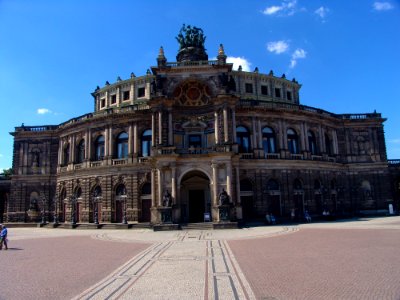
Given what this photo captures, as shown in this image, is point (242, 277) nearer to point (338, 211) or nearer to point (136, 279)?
point (136, 279)

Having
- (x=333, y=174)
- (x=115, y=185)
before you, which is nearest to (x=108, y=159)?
(x=115, y=185)

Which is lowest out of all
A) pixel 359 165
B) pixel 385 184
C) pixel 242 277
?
pixel 242 277

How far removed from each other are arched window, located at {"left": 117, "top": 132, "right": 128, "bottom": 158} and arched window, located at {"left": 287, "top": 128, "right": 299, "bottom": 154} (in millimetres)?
23424

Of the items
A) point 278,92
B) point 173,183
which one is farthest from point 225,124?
point 278,92

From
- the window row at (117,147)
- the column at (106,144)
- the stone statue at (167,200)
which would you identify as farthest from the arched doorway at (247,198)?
the column at (106,144)

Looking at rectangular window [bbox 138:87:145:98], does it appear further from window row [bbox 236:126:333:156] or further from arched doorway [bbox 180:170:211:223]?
arched doorway [bbox 180:170:211:223]

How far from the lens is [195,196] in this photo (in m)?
40.7

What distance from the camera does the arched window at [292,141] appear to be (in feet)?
150

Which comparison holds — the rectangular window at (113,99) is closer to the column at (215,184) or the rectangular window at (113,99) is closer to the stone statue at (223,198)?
the column at (215,184)

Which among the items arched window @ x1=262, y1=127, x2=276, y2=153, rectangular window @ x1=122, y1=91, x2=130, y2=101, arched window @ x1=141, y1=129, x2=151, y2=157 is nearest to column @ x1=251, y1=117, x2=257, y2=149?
arched window @ x1=262, y1=127, x2=276, y2=153

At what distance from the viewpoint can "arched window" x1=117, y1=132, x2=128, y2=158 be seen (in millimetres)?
45031

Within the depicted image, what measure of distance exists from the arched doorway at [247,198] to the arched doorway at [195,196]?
481cm

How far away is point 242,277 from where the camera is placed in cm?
1177

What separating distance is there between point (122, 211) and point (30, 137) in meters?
23.1
